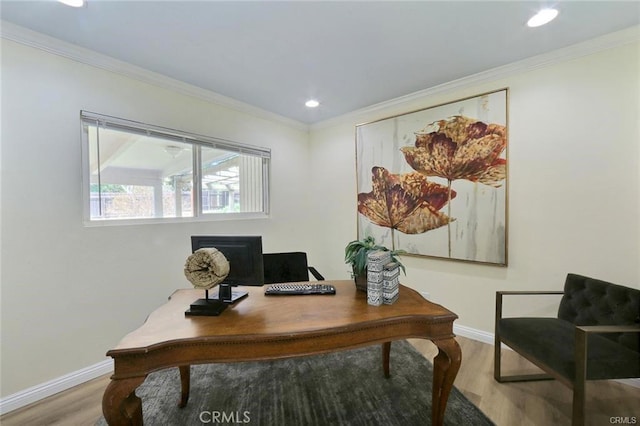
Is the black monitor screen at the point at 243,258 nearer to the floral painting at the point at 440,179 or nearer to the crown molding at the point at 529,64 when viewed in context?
the floral painting at the point at 440,179

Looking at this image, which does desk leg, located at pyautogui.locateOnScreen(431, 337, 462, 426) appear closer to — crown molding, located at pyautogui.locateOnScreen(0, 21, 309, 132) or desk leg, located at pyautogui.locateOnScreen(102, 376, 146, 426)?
desk leg, located at pyautogui.locateOnScreen(102, 376, 146, 426)

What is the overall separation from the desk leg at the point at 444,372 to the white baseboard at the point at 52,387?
2.46m

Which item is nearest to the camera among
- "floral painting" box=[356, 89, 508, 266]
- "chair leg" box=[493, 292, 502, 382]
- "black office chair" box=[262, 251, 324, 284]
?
"chair leg" box=[493, 292, 502, 382]

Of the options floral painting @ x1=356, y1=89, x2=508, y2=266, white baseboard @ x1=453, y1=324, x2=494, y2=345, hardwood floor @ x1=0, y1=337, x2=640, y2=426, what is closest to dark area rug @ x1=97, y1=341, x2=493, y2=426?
hardwood floor @ x1=0, y1=337, x2=640, y2=426

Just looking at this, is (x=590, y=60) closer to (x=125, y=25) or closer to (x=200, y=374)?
(x=125, y=25)

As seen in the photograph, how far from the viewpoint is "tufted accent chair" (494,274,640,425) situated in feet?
4.75

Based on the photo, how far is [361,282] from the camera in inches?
68.4

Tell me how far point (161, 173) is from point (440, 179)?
276cm

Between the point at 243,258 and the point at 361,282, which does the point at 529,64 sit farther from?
the point at 243,258

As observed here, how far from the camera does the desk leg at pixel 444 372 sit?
1.39 meters

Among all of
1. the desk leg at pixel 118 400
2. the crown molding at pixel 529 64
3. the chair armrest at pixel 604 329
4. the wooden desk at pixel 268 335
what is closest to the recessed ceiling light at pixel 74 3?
the wooden desk at pixel 268 335

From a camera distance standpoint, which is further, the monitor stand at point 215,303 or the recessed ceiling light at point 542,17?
the recessed ceiling light at point 542,17

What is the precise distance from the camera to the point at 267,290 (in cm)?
177

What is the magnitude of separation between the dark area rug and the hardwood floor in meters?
0.15
